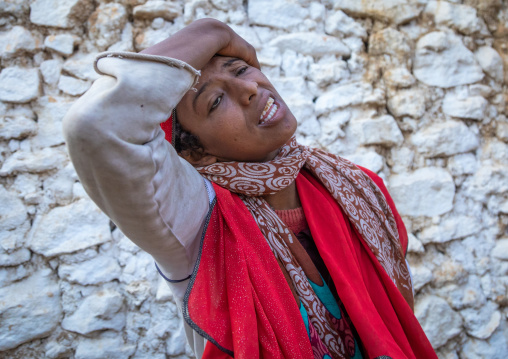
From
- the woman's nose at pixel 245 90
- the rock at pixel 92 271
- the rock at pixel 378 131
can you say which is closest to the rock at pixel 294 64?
the rock at pixel 378 131

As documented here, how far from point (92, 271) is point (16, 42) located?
3.25 feet

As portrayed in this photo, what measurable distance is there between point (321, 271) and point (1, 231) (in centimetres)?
123

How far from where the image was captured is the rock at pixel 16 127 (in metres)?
1.57

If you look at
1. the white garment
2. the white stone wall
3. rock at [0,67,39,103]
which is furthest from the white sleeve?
rock at [0,67,39,103]

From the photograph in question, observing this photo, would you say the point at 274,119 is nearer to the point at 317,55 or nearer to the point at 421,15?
the point at 317,55

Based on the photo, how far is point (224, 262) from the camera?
902 mm

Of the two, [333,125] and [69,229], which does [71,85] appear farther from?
[333,125]

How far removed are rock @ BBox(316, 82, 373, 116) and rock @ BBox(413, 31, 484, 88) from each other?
30cm

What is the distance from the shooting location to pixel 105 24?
1730mm

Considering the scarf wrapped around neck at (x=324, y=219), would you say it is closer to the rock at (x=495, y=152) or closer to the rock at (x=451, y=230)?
the rock at (x=451, y=230)

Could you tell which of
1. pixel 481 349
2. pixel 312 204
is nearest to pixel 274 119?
pixel 312 204

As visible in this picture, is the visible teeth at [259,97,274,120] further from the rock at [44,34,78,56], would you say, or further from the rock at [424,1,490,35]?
the rock at [424,1,490,35]

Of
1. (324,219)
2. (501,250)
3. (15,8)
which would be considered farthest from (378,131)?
(15,8)

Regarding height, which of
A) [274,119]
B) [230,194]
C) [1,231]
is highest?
[274,119]
